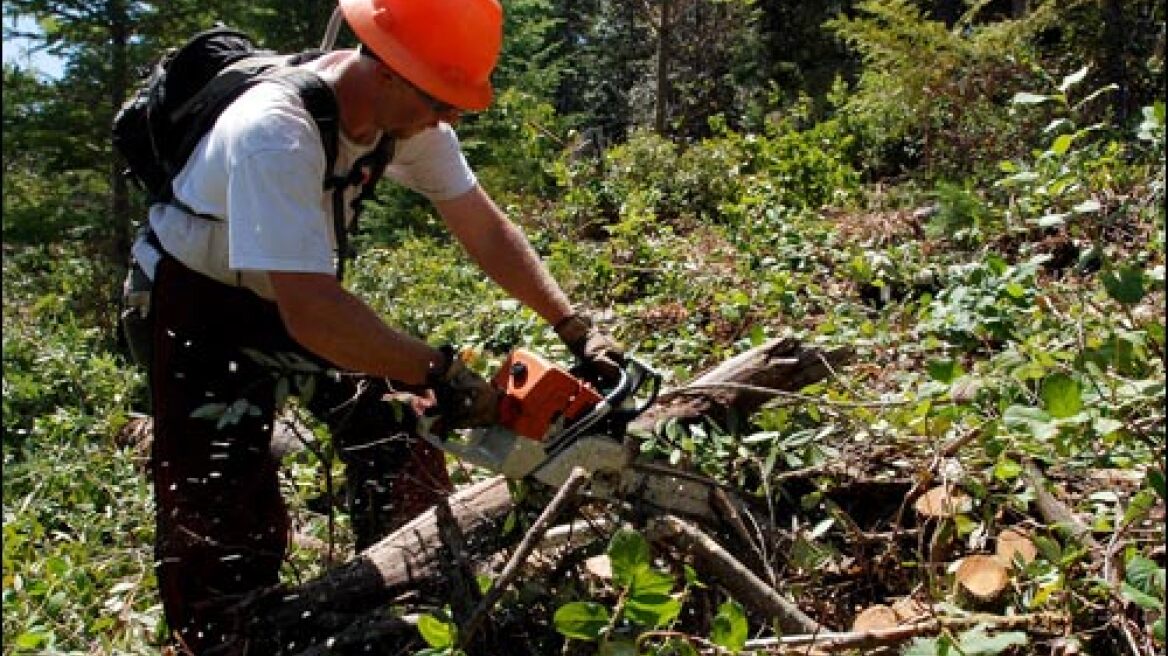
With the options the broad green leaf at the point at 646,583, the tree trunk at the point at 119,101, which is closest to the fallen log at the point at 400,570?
the broad green leaf at the point at 646,583

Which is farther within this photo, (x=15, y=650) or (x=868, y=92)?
(x=868, y=92)

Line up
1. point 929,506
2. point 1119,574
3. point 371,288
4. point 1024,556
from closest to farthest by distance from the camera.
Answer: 1. point 1119,574
2. point 1024,556
3. point 929,506
4. point 371,288

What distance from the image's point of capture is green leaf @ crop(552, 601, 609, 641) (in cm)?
195

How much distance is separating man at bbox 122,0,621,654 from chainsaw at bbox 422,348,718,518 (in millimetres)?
79

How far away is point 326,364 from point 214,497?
1.63ft

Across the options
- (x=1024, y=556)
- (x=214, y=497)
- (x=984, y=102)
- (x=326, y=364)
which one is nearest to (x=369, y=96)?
(x=326, y=364)

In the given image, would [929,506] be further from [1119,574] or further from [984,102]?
[984,102]

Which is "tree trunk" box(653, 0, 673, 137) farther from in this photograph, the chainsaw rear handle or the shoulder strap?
the chainsaw rear handle

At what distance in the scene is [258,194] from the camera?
2445 mm

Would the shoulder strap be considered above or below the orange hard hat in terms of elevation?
below

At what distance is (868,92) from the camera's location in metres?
9.31

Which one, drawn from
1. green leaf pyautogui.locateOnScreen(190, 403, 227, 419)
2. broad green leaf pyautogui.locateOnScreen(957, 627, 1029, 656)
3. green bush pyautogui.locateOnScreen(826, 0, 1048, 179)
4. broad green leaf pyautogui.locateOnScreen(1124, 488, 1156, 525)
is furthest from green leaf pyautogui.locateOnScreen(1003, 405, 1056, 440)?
green bush pyautogui.locateOnScreen(826, 0, 1048, 179)

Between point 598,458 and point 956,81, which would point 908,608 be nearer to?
point 598,458

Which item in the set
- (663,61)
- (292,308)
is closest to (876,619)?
(292,308)
